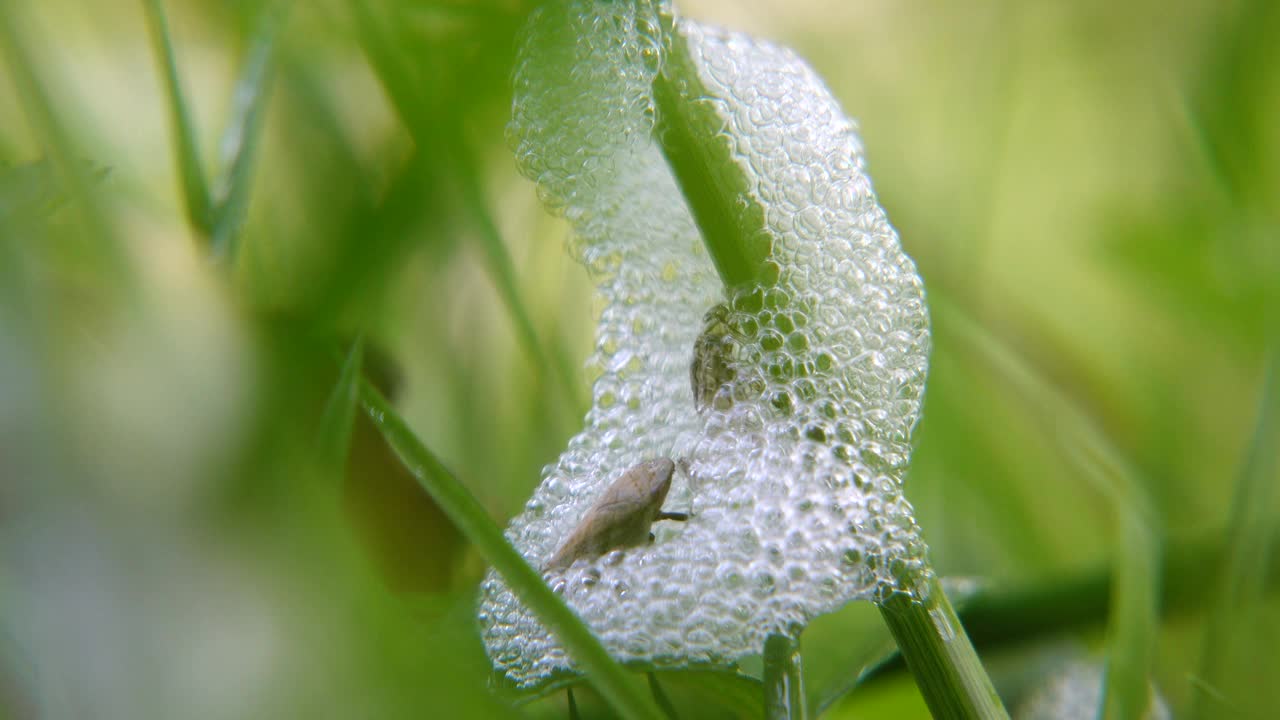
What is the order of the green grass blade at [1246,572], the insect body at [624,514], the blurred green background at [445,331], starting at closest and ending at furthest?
the blurred green background at [445,331] → the insect body at [624,514] → the green grass blade at [1246,572]

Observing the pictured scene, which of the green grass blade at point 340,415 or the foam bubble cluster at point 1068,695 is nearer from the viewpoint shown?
the green grass blade at point 340,415

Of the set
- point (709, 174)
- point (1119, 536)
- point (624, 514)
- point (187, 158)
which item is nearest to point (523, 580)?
point (624, 514)

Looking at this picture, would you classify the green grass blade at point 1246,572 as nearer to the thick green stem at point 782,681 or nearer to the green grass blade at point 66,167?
the thick green stem at point 782,681

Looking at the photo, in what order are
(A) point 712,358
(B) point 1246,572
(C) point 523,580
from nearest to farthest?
1. (C) point 523,580
2. (A) point 712,358
3. (B) point 1246,572

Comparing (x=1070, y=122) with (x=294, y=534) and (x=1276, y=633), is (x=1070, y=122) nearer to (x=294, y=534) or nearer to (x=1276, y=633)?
(x=1276, y=633)

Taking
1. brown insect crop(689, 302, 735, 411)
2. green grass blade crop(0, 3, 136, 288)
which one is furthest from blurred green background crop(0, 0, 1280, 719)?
brown insect crop(689, 302, 735, 411)

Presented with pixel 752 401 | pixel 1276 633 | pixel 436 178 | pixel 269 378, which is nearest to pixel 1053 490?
pixel 1276 633

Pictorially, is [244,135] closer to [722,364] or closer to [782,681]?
[722,364]

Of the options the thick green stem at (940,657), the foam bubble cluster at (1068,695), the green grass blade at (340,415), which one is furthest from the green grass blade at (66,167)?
the foam bubble cluster at (1068,695)
